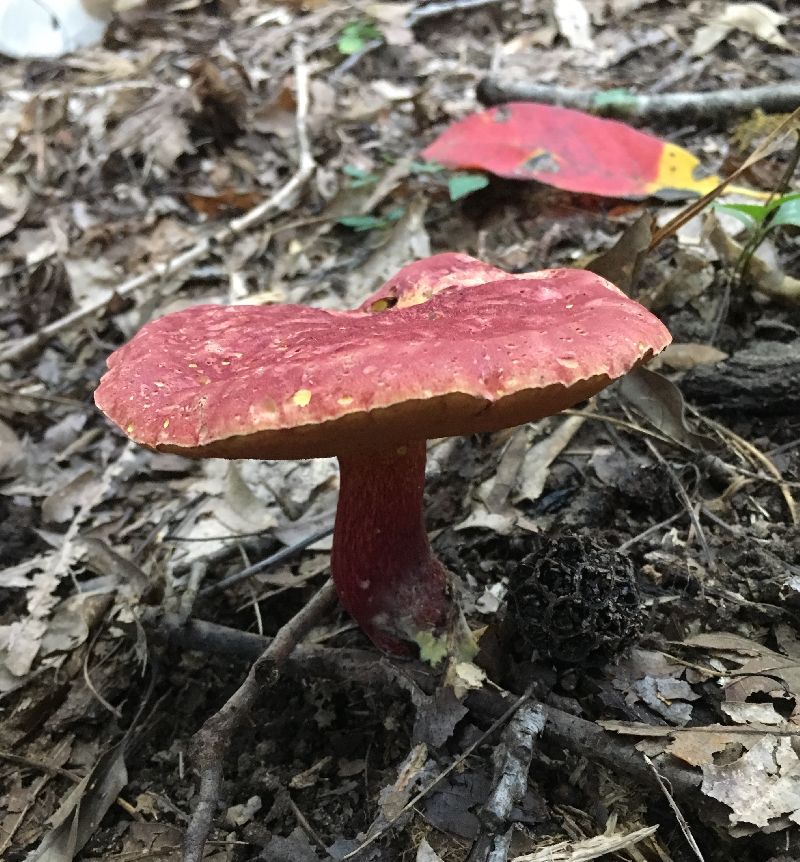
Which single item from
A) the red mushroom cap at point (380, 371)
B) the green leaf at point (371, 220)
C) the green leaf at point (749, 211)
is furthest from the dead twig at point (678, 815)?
the green leaf at point (371, 220)

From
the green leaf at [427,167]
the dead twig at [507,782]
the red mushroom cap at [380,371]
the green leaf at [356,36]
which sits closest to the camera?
the red mushroom cap at [380,371]

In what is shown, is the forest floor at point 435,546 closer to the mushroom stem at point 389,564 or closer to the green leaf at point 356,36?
the mushroom stem at point 389,564

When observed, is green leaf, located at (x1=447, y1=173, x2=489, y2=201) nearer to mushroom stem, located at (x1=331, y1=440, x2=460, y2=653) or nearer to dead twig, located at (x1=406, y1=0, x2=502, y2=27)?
mushroom stem, located at (x1=331, y1=440, x2=460, y2=653)

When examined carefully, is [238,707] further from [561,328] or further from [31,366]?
[31,366]

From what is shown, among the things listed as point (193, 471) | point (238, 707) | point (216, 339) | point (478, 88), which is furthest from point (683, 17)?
point (238, 707)

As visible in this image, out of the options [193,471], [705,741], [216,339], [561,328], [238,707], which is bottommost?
[193,471]

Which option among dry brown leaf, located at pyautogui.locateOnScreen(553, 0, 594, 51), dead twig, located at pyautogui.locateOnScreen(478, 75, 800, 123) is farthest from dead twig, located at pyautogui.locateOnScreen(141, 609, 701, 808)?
dry brown leaf, located at pyautogui.locateOnScreen(553, 0, 594, 51)
